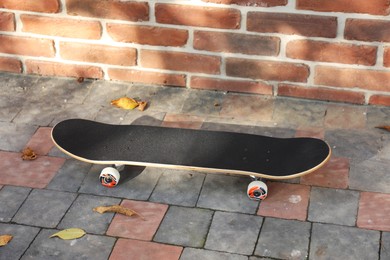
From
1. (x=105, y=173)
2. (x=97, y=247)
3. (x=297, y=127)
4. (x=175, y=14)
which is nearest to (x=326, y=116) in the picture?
(x=297, y=127)

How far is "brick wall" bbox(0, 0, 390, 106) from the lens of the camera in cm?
391

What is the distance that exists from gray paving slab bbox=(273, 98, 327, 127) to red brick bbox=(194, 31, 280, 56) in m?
0.31

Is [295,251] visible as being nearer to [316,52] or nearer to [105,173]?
[105,173]

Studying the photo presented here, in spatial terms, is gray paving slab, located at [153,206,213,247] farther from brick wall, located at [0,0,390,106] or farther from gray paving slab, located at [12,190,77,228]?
brick wall, located at [0,0,390,106]

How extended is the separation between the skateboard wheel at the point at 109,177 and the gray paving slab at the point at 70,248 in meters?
0.36

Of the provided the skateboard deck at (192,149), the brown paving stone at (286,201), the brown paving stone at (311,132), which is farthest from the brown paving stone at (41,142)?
the brown paving stone at (311,132)

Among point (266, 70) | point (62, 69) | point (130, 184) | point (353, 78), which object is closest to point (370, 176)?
point (353, 78)

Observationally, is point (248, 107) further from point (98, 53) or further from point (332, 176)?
point (98, 53)

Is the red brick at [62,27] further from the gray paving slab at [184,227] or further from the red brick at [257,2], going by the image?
the gray paving slab at [184,227]

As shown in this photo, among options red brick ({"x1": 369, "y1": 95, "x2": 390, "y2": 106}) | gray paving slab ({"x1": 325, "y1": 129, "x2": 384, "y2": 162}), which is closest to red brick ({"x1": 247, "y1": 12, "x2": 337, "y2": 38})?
red brick ({"x1": 369, "y1": 95, "x2": 390, "y2": 106})

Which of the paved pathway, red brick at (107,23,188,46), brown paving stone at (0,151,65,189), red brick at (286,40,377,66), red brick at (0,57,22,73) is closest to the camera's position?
the paved pathway

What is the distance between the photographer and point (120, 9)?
4.16 metres

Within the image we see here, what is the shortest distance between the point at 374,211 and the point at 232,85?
129cm

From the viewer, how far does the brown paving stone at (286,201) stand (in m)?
3.33
